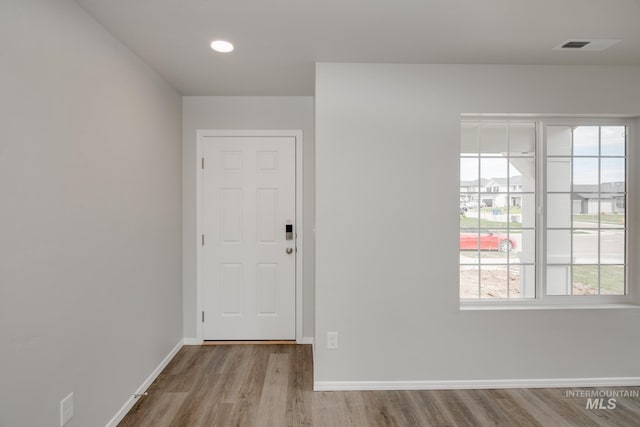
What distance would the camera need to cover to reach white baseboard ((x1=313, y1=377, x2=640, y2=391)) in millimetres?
2598

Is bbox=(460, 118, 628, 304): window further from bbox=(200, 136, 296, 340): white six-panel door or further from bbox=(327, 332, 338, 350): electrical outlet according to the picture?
bbox=(200, 136, 296, 340): white six-panel door

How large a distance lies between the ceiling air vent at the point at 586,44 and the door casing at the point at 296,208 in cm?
218

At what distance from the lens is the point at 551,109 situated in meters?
2.65

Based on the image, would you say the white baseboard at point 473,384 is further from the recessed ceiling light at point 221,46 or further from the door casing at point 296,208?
the recessed ceiling light at point 221,46

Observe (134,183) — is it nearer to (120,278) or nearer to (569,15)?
(120,278)

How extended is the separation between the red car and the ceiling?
1315 millimetres

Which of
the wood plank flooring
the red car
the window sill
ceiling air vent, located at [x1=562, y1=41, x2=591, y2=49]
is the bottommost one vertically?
the wood plank flooring

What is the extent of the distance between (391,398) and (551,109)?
8.10 ft

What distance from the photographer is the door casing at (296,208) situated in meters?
3.45

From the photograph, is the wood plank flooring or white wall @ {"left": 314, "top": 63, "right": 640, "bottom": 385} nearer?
the wood plank flooring

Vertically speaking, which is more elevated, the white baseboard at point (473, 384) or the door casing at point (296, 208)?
the door casing at point (296, 208)

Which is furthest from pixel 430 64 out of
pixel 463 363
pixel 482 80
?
pixel 463 363

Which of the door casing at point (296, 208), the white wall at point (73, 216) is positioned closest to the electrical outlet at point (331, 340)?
the door casing at point (296, 208)

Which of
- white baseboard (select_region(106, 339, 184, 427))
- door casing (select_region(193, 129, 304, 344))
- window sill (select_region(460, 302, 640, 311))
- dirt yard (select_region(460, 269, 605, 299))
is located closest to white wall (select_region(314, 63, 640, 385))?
window sill (select_region(460, 302, 640, 311))
